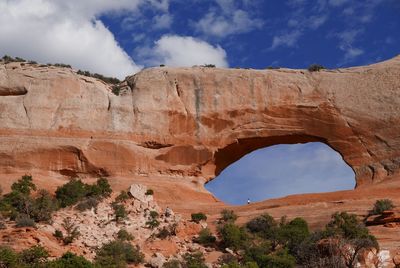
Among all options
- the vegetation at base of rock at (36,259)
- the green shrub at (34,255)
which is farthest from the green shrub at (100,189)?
the green shrub at (34,255)

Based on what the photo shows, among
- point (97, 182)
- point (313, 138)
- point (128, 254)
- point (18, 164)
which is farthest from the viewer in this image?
point (313, 138)

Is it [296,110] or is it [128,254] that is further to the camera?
[296,110]

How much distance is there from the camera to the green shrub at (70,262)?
22.7 metres

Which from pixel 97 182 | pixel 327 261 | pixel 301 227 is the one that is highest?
pixel 97 182

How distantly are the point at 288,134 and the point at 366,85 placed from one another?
488 cm

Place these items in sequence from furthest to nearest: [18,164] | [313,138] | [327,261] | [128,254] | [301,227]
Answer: [313,138] → [18,164] → [301,227] → [128,254] → [327,261]

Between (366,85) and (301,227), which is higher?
(366,85)

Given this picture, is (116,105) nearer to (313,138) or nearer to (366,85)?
(313,138)

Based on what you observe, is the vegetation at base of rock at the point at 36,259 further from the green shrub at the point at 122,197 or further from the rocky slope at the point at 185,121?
the rocky slope at the point at 185,121

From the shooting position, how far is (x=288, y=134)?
125 feet

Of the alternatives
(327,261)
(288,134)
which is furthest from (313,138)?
(327,261)

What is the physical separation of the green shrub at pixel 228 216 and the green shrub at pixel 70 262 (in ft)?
29.3

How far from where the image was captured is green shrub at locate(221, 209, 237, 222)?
102 ft

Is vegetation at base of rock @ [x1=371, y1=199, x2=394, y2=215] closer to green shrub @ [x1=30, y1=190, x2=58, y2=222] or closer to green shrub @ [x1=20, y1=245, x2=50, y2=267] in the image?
green shrub @ [x1=30, y1=190, x2=58, y2=222]
